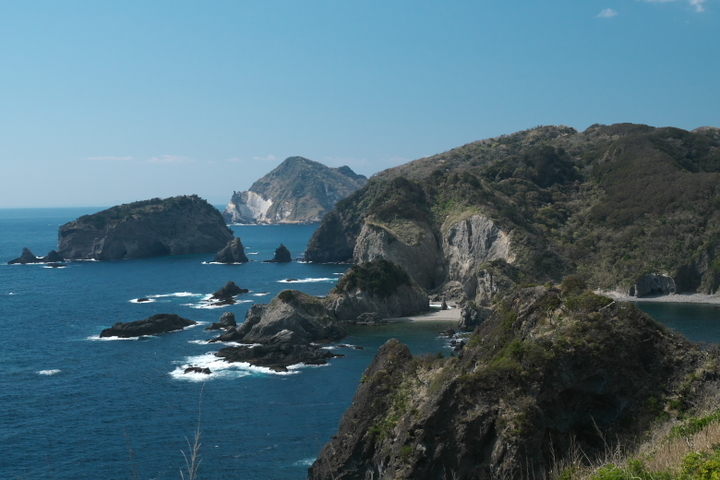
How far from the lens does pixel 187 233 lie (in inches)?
7392

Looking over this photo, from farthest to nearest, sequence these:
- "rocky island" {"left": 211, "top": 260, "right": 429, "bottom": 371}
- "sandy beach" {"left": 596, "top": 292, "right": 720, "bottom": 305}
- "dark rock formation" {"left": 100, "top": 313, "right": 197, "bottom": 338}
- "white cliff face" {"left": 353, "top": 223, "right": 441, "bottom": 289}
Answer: "white cliff face" {"left": 353, "top": 223, "right": 441, "bottom": 289} → "sandy beach" {"left": 596, "top": 292, "right": 720, "bottom": 305} → "dark rock formation" {"left": 100, "top": 313, "right": 197, "bottom": 338} → "rocky island" {"left": 211, "top": 260, "right": 429, "bottom": 371}

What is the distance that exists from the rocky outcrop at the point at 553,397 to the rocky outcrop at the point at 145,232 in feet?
518

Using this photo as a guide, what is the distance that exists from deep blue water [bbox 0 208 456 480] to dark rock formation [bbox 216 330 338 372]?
1702 mm

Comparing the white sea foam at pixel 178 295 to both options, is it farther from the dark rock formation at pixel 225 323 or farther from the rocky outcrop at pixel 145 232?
the rocky outcrop at pixel 145 232

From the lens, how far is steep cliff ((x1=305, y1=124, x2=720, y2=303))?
100938 millimetres


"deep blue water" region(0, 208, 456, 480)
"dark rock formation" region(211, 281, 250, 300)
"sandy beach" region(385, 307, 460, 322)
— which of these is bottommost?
"deep blue water" region(0, 208, 456, 480)

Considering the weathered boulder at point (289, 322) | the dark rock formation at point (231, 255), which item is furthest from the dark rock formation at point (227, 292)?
the dark rock formation at point (231, 255)

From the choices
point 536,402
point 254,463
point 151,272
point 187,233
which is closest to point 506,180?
point 151,272

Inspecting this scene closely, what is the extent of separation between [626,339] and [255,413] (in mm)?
30113

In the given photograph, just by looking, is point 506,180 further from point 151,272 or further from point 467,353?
point 467,353

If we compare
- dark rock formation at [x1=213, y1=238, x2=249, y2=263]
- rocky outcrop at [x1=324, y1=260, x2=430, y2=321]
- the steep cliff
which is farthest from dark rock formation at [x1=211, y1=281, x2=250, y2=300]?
dark rock formation at [x1=213, y1=238, x2=249, y2=263]

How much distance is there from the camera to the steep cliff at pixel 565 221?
100938mm

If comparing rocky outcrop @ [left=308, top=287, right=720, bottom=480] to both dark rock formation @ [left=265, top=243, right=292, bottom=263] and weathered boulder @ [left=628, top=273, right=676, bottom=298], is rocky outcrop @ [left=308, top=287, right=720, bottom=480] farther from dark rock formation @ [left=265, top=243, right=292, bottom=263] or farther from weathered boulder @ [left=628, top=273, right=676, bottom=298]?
dark rock formation @ [left=265, top=243, right=292, bottom=263]

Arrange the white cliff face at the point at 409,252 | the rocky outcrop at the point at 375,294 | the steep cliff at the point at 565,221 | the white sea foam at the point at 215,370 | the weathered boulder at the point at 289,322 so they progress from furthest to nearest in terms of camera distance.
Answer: the white cliff face at the point at 409,252
the steep cliff at the point at 565,221
the rocky outcrop at the point at 375,294
the weathered boulder at the point at 289,322
the white sea foam at the point at 215,370
